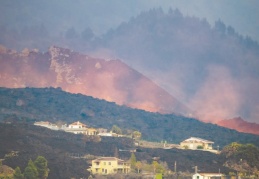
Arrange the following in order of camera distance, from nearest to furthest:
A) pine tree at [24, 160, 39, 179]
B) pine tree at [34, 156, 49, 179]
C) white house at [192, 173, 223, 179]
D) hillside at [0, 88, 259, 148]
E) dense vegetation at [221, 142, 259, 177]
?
pine tree at [24, 160, 39, 179] < pine tree at [34, 156, 49, 179] < white house at [192, 173, 223, 179] < dense vegetation at [221, 142, 259, 177] < hillside at [0, 88, 259, 148]

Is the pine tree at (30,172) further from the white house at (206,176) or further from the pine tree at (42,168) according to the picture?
the white house at (206,176)

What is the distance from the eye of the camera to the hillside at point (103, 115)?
8769 cm

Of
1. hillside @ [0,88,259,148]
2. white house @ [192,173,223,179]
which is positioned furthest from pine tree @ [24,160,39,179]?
hillside @ [0,88,259,148]

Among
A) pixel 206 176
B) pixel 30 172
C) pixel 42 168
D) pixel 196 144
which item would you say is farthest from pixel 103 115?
pixel 30 172

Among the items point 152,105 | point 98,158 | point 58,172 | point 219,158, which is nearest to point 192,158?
point 219,158

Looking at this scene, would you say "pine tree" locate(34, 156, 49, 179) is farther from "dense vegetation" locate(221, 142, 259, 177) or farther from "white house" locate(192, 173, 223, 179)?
"dense vegetation" locate(221, 142, 259, 177)

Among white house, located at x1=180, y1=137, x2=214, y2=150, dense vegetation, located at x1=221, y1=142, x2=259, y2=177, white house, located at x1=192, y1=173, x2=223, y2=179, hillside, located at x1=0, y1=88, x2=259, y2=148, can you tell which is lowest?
white house, located at x1=192, y1=173, x2=223, y2=179

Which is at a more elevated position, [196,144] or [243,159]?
[196,144]

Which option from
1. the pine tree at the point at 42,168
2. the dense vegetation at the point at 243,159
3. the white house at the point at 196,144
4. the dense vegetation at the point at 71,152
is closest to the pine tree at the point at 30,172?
the pine tree at the point at 42,168

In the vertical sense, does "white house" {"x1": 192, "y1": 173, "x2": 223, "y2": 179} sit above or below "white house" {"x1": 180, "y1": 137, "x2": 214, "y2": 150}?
below

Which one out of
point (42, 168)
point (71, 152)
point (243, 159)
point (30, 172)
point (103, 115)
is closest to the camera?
point (30, 172)

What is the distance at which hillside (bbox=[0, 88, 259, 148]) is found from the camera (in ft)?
288

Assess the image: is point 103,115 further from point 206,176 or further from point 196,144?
point 206,176

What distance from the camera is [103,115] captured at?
312 feet
